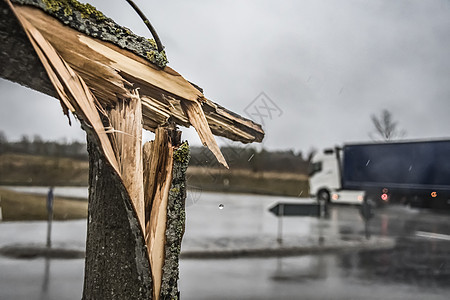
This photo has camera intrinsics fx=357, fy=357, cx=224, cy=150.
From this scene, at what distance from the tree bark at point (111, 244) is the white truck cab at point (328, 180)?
13185 mm

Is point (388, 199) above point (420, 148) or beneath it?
beneath

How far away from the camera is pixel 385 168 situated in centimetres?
1269

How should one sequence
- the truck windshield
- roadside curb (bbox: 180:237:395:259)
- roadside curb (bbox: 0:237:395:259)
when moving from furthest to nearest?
the truck windshield
roadside curb (bbox: 180:237:395:259)
roadside curb (bbox: 0:237:395:259)

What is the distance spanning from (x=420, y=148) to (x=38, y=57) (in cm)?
1302

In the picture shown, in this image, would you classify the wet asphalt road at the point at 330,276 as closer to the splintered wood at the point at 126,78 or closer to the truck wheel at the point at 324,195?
the splintered wood at the point at 126,78

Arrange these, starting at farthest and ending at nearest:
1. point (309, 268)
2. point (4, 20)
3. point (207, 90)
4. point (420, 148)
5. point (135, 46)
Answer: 1. point (420, 148)
2. point (309, 268)
3. point (207, 90)
4. point (135, 46)
5. point (4, 20)

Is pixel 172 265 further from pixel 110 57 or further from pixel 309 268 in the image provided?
pixel 309 268

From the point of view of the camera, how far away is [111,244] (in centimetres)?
133

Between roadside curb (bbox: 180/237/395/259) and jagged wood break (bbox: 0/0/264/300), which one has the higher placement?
jagged wood break (bbox: 0/0/264/300)

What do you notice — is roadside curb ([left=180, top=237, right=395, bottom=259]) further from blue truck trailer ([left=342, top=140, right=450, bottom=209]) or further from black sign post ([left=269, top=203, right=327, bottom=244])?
blue truck trailer ([left=342, top=140, right=450, bottom=209])

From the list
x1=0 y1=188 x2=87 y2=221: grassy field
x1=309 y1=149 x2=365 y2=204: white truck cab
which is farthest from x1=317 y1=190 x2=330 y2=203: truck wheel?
x1=0 y1=188 x2=87 y2=221: grassy field

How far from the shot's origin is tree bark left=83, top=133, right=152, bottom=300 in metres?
1.28

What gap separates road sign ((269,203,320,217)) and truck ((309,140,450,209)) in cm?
437

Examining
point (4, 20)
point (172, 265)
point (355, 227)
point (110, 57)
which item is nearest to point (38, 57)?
point (4, 20)
